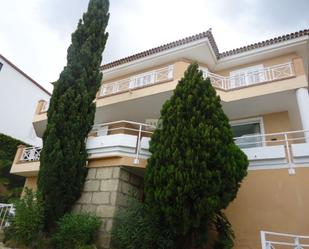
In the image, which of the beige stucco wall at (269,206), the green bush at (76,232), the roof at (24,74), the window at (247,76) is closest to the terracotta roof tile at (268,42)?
the window at (247,76)

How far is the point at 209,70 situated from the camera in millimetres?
13562

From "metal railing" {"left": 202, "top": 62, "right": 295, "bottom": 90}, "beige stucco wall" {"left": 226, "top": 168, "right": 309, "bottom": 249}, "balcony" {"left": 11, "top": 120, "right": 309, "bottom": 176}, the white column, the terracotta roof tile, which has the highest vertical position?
the terracotta roof tile

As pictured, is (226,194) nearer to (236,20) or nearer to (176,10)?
(236,20)

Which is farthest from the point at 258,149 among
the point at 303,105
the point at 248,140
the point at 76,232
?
the point at 76,232

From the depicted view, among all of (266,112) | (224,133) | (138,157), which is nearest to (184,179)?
(224,133)

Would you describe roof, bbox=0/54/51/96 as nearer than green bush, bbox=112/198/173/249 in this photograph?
No

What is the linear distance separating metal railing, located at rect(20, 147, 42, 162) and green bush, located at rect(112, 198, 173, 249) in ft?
22.7

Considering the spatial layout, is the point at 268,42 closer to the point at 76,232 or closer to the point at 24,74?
the point at 76,232

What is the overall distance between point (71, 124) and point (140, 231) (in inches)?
168

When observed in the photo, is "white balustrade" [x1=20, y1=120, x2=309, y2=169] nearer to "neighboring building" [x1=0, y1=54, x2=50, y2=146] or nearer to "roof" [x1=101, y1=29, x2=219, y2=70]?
"roof" [x1=101, y1=29, x2=219, y2=70]

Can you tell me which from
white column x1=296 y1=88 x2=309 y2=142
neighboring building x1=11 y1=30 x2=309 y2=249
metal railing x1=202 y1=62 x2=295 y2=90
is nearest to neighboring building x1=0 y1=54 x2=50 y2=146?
neighboring building x1=11 y1=30 x2=309 y2=249

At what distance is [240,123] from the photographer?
1198 cm

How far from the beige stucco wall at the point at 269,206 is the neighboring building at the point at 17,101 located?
18730mm

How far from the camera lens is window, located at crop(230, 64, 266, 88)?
11.5 m
